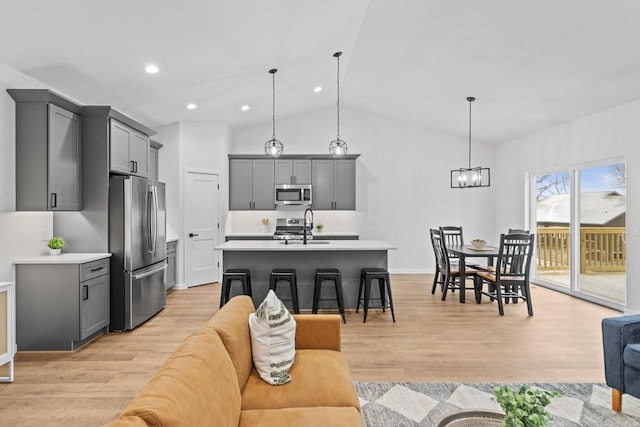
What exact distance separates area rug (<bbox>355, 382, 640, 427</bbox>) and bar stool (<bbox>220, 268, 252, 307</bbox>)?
2065 millimetres

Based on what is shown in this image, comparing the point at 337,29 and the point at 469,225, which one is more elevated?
the point at 337,29

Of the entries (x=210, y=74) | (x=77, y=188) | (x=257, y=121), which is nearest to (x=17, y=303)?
(x=77, y=188)

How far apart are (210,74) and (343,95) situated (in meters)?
2.99

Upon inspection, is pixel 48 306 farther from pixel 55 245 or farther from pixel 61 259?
pixel 55 245

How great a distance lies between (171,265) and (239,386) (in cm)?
481

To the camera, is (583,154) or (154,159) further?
(154,159)

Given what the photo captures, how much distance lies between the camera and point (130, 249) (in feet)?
13.5

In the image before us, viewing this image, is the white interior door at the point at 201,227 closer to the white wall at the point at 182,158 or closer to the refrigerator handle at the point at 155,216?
the white wall at the point at 182,158

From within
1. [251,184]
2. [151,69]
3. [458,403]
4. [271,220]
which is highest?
[151,69]

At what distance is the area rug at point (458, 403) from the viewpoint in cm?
238

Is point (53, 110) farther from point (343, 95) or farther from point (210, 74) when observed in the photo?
point (343, 95)

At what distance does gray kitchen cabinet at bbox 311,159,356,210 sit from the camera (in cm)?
733

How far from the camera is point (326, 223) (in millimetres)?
7598

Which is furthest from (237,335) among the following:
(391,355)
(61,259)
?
(61,259)
